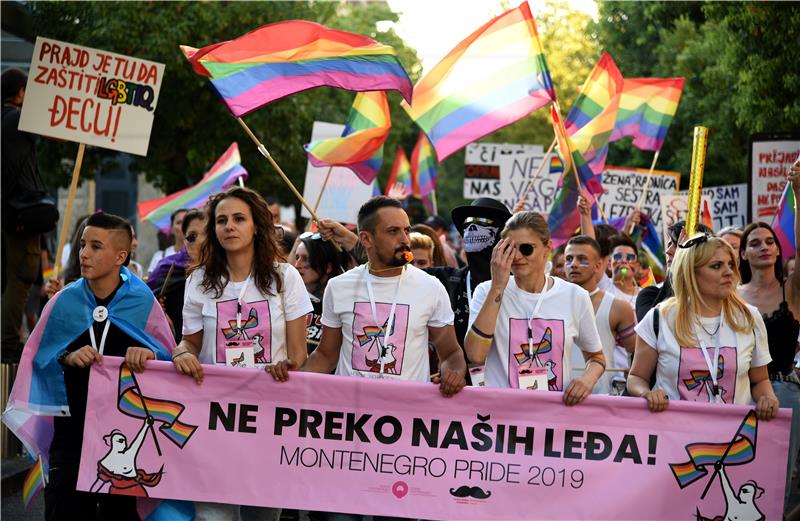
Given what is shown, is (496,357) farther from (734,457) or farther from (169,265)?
(169,265)

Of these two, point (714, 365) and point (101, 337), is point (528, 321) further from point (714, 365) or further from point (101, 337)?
point (101, 337)

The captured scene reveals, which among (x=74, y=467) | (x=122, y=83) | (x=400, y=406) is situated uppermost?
(x=122, y=83)

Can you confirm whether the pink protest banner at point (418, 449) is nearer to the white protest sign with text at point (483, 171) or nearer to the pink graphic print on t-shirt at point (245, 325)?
the pink graphic print on t-shirt at point (245, 325)

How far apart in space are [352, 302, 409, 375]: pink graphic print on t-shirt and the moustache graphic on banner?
2.05 ft

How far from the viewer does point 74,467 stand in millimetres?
6059

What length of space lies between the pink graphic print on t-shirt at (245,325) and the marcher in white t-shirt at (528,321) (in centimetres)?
99

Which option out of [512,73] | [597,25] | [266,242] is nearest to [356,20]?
[597,25]

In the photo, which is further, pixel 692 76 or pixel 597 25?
pixel 597 25

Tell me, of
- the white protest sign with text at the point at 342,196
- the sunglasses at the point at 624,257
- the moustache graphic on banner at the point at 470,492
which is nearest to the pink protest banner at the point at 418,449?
the moustache graphic on banner at the point at 470,492

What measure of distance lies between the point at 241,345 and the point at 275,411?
36cm

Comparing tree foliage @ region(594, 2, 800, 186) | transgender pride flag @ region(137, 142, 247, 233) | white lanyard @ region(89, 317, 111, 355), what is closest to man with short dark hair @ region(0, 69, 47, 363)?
transgender pride flag @ region(137, 142, 247, 233)

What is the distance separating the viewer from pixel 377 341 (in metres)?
5.98

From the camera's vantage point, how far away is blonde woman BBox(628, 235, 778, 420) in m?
5.89

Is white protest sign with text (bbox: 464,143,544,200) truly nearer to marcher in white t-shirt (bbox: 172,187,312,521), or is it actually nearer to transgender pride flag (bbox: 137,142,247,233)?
transgender pride flag (bbox: 137,142,247,233)
